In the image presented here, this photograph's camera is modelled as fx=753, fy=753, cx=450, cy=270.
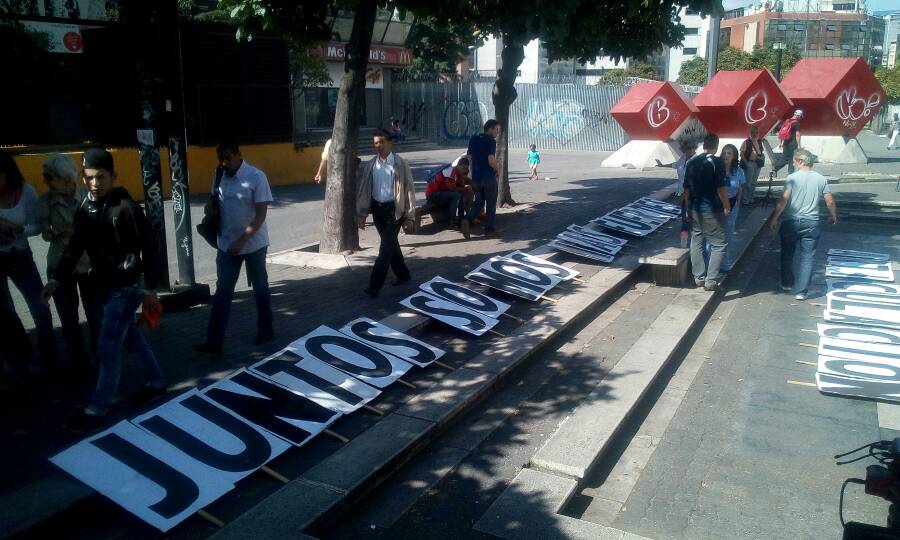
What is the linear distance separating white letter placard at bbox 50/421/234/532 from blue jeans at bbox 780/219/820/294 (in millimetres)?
7367

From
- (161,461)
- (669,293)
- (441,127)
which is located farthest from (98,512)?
(441,127)

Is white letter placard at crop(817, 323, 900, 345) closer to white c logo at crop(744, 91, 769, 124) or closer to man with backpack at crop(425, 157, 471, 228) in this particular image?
man with backpack at crop(425, 157, 471, 228)

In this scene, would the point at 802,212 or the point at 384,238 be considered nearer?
the point at 384,238

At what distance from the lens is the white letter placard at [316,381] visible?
527cm

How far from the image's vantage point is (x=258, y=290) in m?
6.17

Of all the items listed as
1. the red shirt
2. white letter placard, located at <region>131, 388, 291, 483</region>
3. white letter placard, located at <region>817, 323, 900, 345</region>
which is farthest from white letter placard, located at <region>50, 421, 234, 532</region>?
the red shirt

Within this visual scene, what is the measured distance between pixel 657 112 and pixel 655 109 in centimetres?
15

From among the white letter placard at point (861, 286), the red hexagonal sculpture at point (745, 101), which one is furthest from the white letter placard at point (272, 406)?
the red hexagonal sculpture at point (745, 101)

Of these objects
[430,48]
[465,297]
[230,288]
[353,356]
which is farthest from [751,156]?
[430,48]

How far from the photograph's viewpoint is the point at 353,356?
6.00 m

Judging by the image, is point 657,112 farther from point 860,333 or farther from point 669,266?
point 860,333

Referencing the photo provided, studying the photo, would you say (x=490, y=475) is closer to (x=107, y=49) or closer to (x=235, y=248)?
(x=235, y=248)

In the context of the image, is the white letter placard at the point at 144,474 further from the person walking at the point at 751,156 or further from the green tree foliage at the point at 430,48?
the green tree foliage at the point at 430,48

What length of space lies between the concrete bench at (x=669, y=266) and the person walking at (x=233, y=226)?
5212 mm
